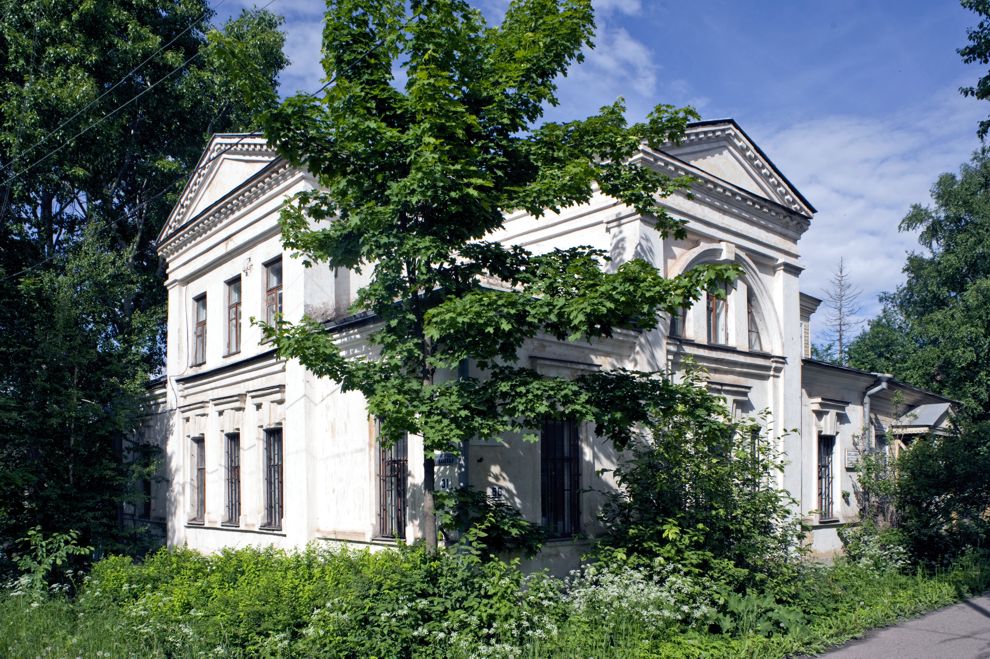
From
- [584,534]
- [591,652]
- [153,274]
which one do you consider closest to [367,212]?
[591,652]

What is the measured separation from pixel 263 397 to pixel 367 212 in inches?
334

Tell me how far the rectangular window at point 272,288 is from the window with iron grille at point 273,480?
2.46 meters

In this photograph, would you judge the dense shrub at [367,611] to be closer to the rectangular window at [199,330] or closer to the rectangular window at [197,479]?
Result: the rectangular window at [197,479]

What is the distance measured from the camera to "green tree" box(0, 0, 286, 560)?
16.6 m

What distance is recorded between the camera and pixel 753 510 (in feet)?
38.2

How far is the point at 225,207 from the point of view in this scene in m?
18.1

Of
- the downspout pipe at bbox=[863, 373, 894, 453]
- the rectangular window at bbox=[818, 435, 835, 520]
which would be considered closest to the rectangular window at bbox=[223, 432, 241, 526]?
the rectangular window at bbox=[818, 435, 835, 520]

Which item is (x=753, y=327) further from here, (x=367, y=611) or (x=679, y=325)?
(x=367, y=611)

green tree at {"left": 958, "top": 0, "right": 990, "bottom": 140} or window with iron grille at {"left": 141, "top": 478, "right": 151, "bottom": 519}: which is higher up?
green tree at {"left": 958, "top": 0, "right": 990, "bottom": 140}

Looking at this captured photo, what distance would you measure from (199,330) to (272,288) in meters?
4.41

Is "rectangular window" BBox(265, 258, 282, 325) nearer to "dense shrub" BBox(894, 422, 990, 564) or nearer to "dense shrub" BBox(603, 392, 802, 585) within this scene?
"dense shrub" BBox(603, 392, 802, 585)

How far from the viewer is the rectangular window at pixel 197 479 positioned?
19.6m

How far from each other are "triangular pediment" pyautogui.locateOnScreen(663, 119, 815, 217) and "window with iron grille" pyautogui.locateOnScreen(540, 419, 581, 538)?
20.6 ft

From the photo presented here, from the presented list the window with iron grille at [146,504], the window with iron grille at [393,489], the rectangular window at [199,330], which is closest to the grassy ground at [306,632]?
the window with iron grille at [393,489]
